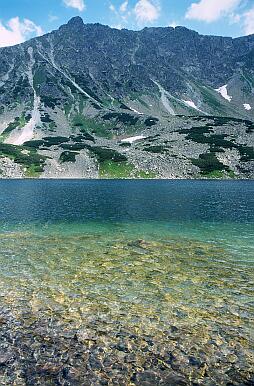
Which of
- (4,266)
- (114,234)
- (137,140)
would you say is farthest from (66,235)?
(137,140)

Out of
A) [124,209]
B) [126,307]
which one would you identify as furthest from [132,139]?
[126,307]

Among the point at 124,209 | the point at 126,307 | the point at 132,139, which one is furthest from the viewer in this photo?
the point at 132,139

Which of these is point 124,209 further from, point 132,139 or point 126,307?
point 132,139

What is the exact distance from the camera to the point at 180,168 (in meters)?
142

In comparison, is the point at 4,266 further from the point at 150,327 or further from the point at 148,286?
the point at 150,327

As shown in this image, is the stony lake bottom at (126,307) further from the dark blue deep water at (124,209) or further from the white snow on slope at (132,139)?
the white snow on slope at (132,139)

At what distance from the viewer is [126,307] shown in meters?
17.5

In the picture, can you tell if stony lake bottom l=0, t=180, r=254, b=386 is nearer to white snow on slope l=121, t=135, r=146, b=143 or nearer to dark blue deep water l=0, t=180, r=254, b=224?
dark blue deep water l=0, t=180, r=254, b=224

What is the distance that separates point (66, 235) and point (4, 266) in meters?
12.3

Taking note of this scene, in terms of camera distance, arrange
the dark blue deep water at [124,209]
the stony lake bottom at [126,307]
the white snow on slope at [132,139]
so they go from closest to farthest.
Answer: the stony lake bottom at [126,307] → the dark blue deep water at [124,209] → the white snow on slope at [132,139]

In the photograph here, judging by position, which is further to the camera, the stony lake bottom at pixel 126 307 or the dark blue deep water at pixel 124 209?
the dark blue deep water at pixel 124 209

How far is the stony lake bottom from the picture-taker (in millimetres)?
12180

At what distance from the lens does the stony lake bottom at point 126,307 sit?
1218cm

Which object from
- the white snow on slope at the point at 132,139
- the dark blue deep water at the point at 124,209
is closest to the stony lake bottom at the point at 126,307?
the dark blue deep water at the point at 124,209
